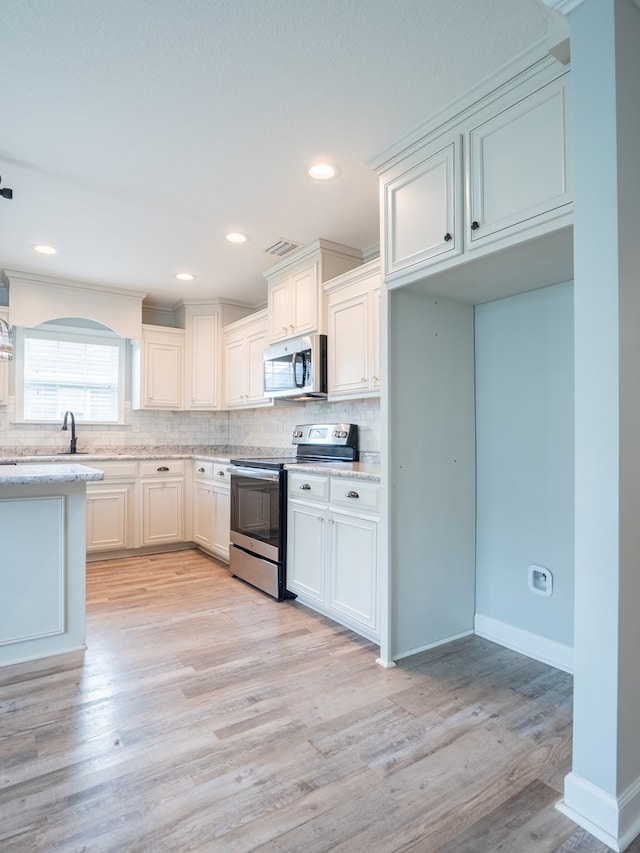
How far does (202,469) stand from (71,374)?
1639 millimetres

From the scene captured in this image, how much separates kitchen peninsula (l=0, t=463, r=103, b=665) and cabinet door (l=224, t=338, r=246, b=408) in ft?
7.54

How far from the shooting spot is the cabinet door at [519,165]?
1748mm

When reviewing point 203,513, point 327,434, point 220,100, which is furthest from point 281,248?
point 203,513

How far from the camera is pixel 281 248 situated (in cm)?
370

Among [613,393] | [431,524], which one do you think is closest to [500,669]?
[431,524]

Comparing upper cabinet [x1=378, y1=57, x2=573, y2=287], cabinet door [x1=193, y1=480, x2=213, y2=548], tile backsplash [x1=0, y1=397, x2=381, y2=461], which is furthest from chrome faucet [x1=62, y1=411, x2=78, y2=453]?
upper cabinet [x1=378, y1=57, x2=573, y2=287]

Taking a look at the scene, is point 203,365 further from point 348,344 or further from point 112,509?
point 348,344

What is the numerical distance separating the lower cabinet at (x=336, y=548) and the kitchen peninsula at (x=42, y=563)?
1261 mm

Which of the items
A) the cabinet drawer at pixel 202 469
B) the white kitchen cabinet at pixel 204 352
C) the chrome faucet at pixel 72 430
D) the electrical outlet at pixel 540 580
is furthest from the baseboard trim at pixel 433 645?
the chrome faucet at pixel 72 430

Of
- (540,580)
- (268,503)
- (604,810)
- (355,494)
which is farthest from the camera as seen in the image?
(268,503)

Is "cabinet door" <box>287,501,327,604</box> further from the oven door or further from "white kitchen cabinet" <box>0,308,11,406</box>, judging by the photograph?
"white kitchen cabinet" <box>0,308,11,406</box>

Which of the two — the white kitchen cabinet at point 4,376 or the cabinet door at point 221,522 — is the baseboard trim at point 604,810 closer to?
the cabinet door at point 221,522

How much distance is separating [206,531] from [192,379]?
5.25ft

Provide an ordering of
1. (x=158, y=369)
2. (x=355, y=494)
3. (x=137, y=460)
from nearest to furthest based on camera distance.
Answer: (x=355, y=494)
(x=137, y=460)
(x=158, y=369)
